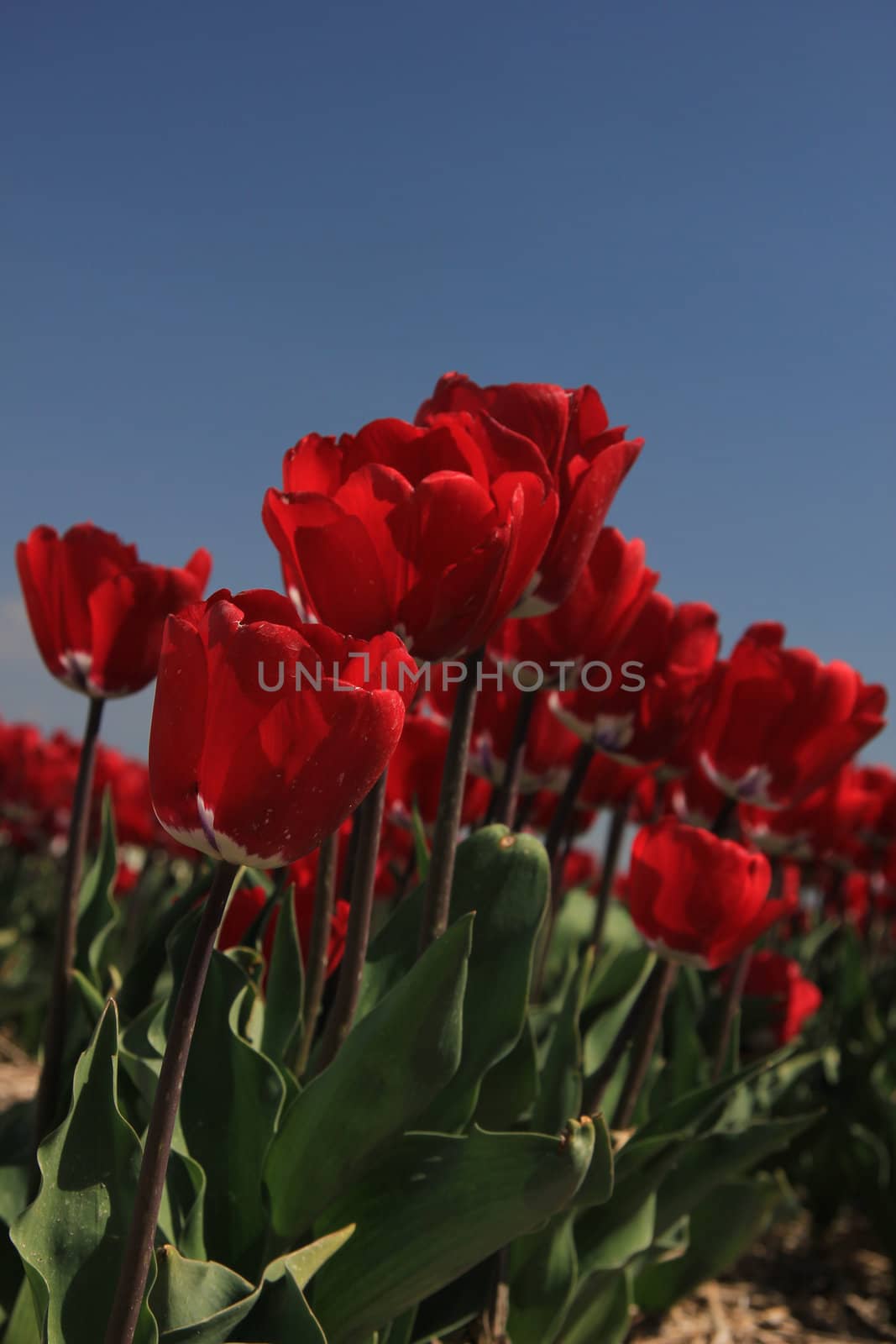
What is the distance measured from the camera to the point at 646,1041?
1.93 m

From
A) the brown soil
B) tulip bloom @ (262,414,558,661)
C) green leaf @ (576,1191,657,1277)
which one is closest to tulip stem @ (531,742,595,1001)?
green leaf @ (576,1191,657,1277)

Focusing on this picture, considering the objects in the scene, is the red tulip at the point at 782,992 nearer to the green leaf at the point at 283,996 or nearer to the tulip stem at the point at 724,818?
the tulip stem at the point at 724,818

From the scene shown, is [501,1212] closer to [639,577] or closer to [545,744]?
[639,577]

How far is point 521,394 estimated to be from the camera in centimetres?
137

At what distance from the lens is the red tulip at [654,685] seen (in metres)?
1.92

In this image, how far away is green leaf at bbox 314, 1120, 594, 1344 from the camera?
1.21 m

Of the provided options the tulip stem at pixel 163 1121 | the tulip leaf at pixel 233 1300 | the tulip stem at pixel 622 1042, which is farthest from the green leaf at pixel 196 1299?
the tulip stem at pixel 622 1042

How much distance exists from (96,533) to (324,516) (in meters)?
0.72

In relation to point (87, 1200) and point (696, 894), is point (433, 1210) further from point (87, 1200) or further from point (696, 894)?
point (696, 894)

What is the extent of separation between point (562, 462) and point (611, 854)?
136 cm

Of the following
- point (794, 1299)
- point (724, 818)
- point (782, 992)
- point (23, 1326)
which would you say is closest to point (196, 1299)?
point (23, 1326)

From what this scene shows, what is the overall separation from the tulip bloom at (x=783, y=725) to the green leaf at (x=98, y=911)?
1.01 m

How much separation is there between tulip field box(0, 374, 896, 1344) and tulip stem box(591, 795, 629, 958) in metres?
0.08

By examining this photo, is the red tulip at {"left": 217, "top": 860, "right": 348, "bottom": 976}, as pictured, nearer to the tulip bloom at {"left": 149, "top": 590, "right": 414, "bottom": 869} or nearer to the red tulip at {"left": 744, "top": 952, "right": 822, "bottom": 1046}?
the tulip bloom at {"left": 149, "top": 590, "right": 414, "bottom": 869}
